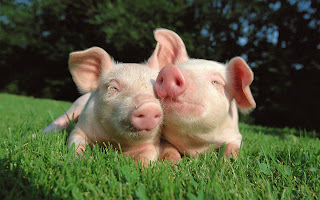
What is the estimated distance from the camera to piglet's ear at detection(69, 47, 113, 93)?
2.60 meters

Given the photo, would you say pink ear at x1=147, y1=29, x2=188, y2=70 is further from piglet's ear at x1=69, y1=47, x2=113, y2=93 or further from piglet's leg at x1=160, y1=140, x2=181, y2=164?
piglet's leg at x1=160, y1=140, x2=181, y2=164

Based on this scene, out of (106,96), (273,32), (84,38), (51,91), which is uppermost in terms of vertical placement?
(106,96)

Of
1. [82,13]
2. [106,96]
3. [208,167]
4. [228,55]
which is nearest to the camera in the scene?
[208,167]

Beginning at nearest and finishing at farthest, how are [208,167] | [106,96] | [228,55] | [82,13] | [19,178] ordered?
[19,178]
[208,167]
[106,96]
[228,55]
[82,13]

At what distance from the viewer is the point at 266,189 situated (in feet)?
5.34

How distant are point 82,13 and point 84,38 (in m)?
1.76

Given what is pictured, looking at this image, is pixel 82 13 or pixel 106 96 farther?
pixel 82 13

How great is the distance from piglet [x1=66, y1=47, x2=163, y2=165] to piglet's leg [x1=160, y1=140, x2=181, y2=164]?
66 millimetres

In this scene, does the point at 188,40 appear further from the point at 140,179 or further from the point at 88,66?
the point at 140,179

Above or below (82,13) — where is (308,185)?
above

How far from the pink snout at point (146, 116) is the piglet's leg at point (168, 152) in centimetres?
48

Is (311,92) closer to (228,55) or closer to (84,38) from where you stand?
(228,55)

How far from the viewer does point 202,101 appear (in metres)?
2.22

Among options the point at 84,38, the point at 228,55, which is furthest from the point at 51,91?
the point at 228,55
